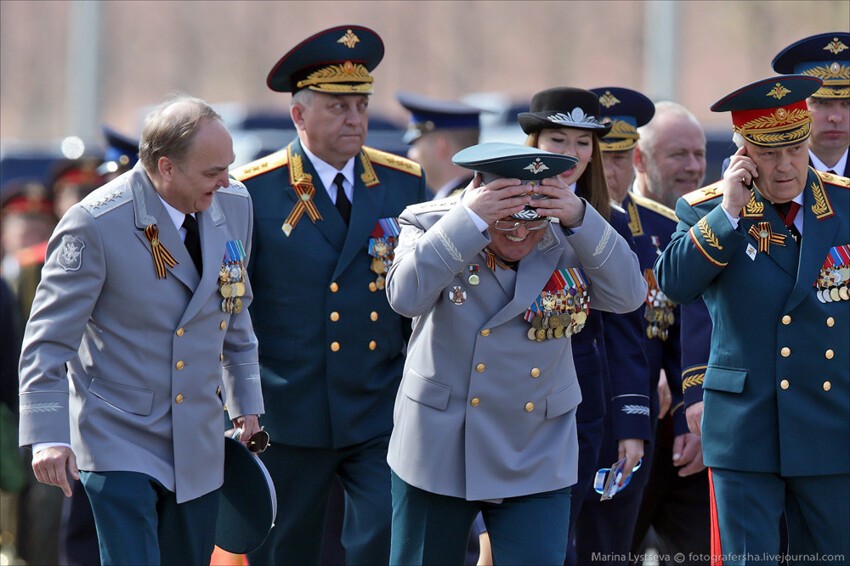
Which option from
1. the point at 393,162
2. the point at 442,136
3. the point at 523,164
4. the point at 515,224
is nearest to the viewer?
the point at 523,164

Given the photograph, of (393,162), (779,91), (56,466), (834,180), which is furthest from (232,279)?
(834,180)

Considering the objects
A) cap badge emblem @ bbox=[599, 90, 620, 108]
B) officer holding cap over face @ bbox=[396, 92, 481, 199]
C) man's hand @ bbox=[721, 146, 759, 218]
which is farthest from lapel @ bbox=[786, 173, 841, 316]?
officer holding cap over face @ bbox=[396, 92, 481, 199]

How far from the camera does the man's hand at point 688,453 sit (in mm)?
6973

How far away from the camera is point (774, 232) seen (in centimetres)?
576

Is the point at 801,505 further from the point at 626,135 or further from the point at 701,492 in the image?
the point at 626,135

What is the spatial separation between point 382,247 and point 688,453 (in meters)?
1.65

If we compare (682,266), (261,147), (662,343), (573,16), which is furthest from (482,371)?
(573,16)

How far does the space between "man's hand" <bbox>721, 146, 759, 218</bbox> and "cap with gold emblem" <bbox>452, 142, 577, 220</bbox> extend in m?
0.78

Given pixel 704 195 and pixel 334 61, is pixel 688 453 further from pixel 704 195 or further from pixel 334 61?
pixel 334 61

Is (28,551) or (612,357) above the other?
(612,357)

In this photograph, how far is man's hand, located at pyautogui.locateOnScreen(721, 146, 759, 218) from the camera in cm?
560

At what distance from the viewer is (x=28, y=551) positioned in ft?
27.8

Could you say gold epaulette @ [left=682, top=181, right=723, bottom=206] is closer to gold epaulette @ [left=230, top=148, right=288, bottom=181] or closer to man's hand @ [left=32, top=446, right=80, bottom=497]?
gold epaulette @ [left=230, top=148, right=288, bottom=181]

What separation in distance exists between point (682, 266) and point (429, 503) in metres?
1.27
